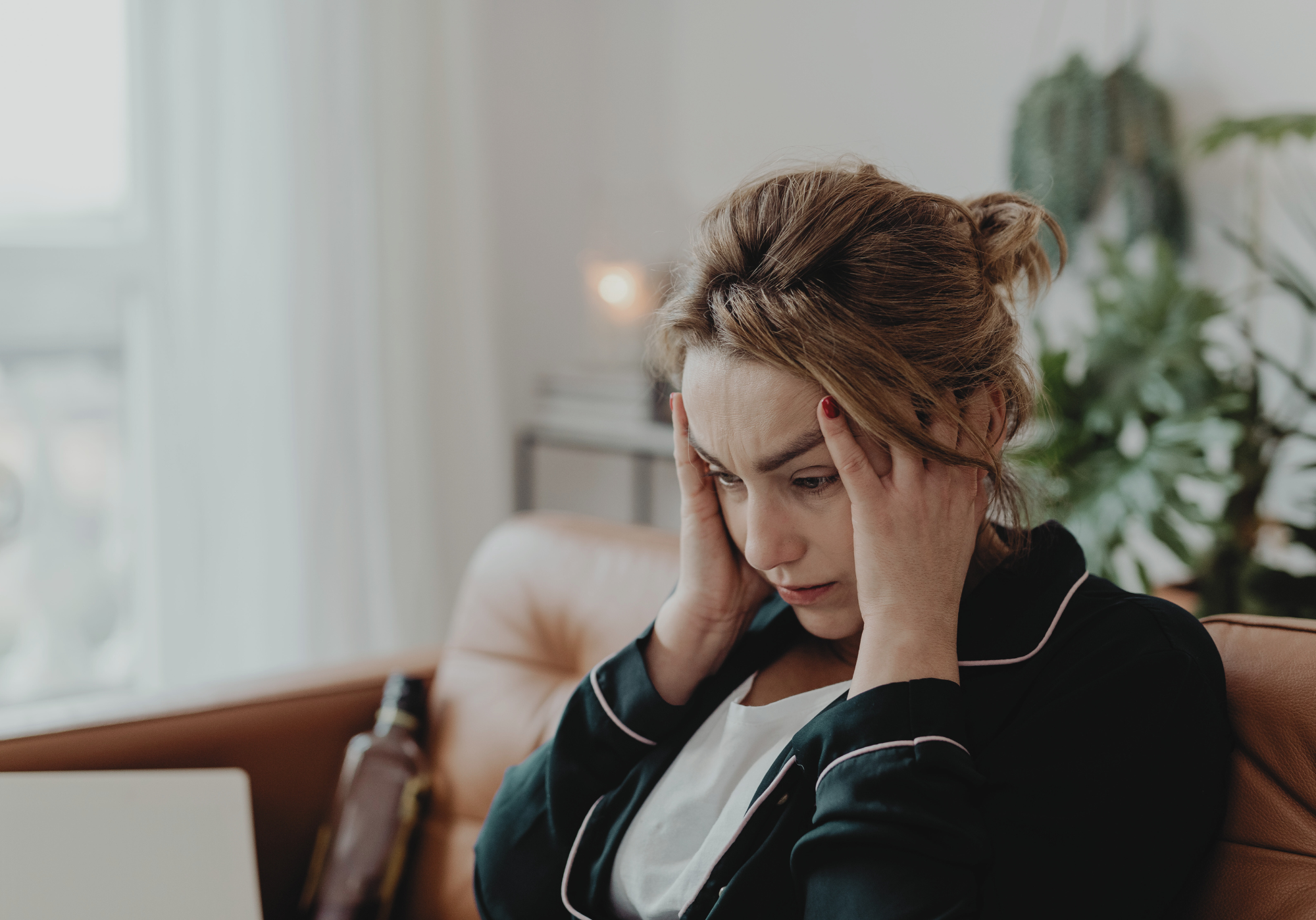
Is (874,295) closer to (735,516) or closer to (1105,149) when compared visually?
(735,516)

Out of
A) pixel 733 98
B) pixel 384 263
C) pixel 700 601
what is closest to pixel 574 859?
pixel 700 601

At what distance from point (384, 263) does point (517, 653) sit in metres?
1.23

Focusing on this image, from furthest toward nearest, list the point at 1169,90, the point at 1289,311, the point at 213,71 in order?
the point at 213,71 < the point at 1169,90 < the point at 1289,311

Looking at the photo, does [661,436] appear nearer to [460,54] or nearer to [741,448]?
[460,54]

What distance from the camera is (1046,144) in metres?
1.87

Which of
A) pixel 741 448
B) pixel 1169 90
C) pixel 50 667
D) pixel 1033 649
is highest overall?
pixel 1169 90

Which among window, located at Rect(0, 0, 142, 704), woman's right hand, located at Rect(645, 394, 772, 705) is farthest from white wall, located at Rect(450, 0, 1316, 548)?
woman's right hand, located at Rect(645, 394, 772, 705)

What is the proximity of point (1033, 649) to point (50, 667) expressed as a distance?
6.93ft

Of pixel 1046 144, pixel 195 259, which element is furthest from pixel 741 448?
pixel 195 259

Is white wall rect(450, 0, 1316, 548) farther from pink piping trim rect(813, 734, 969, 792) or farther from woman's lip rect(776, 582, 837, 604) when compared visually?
pink piping trim rect(813, 734, 969, 792)

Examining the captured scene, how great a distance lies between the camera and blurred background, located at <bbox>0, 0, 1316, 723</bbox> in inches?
69.7


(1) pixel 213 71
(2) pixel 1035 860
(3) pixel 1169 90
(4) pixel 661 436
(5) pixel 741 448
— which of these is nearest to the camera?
(2) pixel 1035 860

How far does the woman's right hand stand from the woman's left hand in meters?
0.20

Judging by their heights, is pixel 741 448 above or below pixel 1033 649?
above
